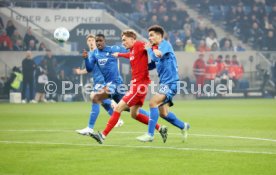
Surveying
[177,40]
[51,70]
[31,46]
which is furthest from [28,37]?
[177,40]

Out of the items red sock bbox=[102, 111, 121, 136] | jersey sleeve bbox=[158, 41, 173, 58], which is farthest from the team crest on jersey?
red sock bbox=[102, 111, 121, 136]

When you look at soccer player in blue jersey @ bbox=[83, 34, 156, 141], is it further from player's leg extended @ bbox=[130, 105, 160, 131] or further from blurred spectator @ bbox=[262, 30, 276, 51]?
blurred spectator @ bbox=[262, 30, 276, 51]

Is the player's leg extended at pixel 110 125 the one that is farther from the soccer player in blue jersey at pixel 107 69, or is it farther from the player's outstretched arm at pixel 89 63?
the soccer player in blue jersey at pixel 107 69

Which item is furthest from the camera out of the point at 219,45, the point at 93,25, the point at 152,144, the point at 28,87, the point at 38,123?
the point at 219,45

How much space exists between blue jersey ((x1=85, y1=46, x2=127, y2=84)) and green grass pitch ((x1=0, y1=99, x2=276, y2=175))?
4.41 ft

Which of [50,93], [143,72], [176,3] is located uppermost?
[176,3]

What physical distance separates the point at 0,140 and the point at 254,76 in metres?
24.5

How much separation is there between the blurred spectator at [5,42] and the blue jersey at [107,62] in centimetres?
1715

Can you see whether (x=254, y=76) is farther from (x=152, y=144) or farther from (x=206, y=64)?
(x=152, y=144)

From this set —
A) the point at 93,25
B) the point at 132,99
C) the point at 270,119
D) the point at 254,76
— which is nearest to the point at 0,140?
the point at 132,99

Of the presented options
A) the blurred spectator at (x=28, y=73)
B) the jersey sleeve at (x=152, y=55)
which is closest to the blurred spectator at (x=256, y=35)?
the blurred spectator at (x=28, y=73)

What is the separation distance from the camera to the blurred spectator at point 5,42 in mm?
31953

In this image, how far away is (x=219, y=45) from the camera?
3816 centimetres

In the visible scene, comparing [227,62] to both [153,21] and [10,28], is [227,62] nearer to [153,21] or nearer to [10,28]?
[153,21]
